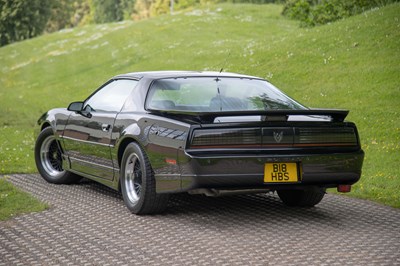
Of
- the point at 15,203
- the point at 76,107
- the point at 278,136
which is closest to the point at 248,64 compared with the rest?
the point at 76,107

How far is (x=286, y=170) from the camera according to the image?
6.21m

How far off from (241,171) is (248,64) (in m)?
15.6

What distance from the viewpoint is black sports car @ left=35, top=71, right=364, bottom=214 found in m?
6.07

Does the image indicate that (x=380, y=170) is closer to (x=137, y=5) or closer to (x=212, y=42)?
(x=212, y=42)

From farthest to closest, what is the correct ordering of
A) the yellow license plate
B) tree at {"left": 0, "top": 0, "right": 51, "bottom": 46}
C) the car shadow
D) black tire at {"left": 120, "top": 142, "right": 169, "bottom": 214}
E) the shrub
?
1. tree at {"left": 0, "top": 0, "right": 51, "bottom": 46}
2. the shrub
3. the car shadow
4. black tire at {"left": 120, "top": 142, "right": 169, "bottom": 214}
5. the yellow license plate

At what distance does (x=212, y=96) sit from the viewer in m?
6.92

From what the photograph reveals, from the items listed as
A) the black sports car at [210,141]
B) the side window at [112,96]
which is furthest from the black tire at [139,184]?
the side window at [112,96]

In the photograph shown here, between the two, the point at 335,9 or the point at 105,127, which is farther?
the point at 335,9

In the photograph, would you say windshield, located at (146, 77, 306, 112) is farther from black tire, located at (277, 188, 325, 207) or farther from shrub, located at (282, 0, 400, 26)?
shrub, located at (282, 0, 400, 26)

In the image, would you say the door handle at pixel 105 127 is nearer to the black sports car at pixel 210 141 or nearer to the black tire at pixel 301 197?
the black sports car at pixel 210 141

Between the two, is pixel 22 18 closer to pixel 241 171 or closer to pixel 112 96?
pixel 112 96

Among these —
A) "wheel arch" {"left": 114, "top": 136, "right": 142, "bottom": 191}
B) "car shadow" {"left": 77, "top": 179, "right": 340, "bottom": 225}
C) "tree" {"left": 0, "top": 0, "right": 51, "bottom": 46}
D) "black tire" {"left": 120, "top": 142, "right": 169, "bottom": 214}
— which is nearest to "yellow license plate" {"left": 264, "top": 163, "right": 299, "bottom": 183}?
"car shadow" {"left": 77, "top": 179, "right": 340, "bottom": 225}

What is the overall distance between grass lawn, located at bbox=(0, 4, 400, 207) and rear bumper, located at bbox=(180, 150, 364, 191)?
70.7 inches

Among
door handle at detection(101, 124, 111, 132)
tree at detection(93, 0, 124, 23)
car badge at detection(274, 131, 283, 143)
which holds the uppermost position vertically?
car badge at detection(274, 131, 283, 143)
